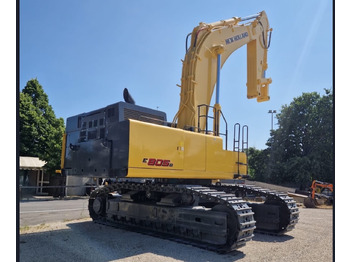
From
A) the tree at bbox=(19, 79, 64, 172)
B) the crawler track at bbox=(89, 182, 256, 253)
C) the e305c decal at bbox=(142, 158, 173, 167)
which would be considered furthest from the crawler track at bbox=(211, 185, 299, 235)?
the tree at bbox=(19, 79, 64, 172)

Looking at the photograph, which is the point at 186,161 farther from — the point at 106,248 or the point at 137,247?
the point at 106,248

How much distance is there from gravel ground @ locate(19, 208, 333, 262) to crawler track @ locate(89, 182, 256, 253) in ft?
0.94

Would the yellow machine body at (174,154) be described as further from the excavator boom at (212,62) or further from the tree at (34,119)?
the tree at (34,119)

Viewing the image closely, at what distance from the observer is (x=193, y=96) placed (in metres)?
7.15

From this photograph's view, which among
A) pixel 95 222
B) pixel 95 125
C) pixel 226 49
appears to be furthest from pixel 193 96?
pixel 95 222

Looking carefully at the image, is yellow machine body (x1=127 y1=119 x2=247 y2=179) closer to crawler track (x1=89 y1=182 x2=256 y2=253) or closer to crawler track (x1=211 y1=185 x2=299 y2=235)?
crawler track (x1=89 y1=182 x2=256 y2=253)

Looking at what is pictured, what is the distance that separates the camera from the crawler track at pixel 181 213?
17.6 feet

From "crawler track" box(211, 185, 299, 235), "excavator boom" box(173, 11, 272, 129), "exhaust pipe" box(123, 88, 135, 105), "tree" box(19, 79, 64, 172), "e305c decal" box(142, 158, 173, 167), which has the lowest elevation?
"crawler track" box(211, 185, 299, 235)

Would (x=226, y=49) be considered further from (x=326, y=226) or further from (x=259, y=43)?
(x=326, y=226)

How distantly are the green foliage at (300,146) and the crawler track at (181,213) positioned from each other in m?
1.77

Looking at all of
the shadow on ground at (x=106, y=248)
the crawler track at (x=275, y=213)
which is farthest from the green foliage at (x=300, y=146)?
the shadow on ground at (x=106, y=248)

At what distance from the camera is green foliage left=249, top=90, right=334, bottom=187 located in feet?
24.9

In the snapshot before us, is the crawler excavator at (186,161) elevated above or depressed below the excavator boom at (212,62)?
below

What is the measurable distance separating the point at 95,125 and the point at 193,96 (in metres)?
2.36
